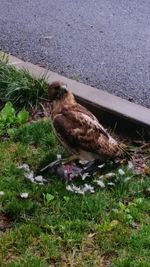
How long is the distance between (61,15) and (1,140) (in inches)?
161

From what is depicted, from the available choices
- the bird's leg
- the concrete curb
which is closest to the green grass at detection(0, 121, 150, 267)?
the bird's leg

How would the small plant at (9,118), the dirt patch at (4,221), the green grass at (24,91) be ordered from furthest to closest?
the green grass at (24,91) → the small plant at (9,118) → the dirt patch at (4,221)

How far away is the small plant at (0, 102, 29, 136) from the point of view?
16.5 feet

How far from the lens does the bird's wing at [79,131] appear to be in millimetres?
4227

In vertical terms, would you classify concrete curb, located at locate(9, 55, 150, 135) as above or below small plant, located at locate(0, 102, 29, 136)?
above

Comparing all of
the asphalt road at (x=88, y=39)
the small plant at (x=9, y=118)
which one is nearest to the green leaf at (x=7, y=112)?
the small plant at (x=9, y=118)

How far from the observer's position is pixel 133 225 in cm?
380

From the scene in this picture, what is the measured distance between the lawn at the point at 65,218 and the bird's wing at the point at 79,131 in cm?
25

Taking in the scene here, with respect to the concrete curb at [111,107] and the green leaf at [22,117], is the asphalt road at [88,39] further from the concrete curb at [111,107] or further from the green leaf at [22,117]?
the green leaf at [22,117]

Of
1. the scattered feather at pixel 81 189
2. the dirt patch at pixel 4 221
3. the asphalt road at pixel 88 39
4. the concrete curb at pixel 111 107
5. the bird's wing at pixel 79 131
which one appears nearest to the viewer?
the dirt patch at pixel 4 221

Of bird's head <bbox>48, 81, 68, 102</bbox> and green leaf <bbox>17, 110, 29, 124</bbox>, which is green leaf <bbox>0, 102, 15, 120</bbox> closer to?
green leaf <bbox>17, 110, 29, 124</bbox>

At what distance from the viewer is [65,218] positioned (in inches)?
152

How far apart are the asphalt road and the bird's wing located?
4.54 feet

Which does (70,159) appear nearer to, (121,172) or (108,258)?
(121,172)
